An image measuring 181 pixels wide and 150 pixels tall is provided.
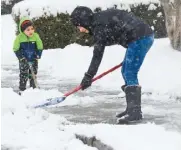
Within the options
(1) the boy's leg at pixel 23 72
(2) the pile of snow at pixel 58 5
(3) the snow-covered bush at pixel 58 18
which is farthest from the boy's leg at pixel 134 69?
(2) the pile of snow at pixel 58 5

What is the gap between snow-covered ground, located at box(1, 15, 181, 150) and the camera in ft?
17.2

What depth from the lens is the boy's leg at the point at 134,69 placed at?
633cm

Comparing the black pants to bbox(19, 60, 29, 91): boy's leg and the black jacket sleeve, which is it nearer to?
bbox(19, 60, 29, 91): boy's leg

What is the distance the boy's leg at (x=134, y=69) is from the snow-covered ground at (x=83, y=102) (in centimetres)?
44

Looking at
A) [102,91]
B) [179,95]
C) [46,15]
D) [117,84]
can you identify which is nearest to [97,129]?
[179,95]

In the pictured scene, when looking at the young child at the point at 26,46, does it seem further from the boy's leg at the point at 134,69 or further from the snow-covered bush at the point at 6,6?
the snow-covered bush at the point at 6,6

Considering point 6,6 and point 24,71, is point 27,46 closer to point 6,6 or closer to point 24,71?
point 24,71

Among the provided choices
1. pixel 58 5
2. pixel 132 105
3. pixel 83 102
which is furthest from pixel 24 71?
pixel 58 5

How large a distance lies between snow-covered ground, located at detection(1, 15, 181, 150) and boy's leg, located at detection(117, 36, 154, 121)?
44 cm

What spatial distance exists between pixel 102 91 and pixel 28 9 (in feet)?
19.7

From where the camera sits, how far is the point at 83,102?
7.99m

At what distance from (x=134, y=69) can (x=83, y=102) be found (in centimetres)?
182

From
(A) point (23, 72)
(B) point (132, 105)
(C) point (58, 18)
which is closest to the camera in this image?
(B) point (132, 105)

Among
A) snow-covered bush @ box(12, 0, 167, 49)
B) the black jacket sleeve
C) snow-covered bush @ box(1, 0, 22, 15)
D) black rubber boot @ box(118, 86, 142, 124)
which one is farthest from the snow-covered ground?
snow-covered bush @ box(1, 0, 22, 15)
